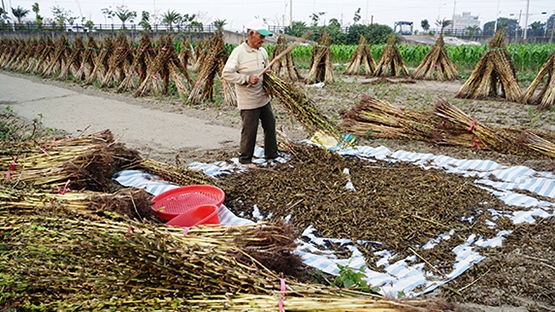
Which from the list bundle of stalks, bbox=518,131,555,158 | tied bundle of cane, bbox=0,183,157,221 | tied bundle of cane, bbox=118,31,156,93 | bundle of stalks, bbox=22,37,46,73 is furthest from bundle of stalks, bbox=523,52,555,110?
bundle of stalks, bbox=22,37,46,73

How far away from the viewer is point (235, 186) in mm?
3990

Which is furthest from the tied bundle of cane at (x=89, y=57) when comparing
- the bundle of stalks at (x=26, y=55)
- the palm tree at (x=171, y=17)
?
the palm tree at (x=171, y=17)

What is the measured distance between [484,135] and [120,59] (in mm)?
9827

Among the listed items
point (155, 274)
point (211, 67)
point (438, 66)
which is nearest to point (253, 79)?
point (155, 274)

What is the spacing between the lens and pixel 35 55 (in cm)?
Answer: 1625

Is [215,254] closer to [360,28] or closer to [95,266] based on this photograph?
[95,266]

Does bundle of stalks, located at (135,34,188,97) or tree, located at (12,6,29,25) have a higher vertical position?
tree, located at (12,6,29,25)

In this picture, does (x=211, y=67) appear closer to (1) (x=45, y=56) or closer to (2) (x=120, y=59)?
(2) (x=120, y=59)

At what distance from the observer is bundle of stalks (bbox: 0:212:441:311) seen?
161 centimetres

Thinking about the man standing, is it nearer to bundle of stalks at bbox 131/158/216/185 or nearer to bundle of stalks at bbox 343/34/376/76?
bundle of stalks at bbox 131/158/216/185

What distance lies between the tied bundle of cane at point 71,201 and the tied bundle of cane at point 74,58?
41.5ft

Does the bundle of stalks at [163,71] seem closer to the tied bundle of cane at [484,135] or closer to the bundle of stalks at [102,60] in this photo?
the bundle of stalks at [102,60]

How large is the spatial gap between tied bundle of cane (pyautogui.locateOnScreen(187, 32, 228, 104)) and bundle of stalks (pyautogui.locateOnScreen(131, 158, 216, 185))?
465 centimetres

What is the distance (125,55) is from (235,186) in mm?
8821
